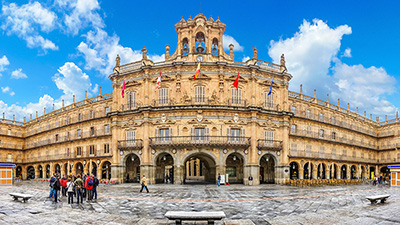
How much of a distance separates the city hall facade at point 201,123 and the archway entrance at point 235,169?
0.14 metres

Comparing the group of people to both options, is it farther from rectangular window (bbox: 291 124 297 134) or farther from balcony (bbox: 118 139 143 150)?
rectangular window (bbox: 291 124 297 134)

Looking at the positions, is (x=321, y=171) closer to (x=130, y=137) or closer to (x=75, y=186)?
(x=130, y=137)

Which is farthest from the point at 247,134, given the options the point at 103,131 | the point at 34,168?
the point at 34,168

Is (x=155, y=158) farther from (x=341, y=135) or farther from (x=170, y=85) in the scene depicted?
(x=341, y=135)

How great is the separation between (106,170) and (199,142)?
1918cm

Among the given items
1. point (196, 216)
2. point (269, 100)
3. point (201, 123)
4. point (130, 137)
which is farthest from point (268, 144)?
point (196, 216)

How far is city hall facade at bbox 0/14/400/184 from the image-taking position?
4034cm

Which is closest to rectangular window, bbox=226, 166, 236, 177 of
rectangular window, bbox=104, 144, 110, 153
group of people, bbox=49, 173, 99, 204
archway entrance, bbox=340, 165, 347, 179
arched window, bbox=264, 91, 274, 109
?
arched window, bbox=264, 91, 274, 109

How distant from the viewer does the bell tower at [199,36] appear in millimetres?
44688

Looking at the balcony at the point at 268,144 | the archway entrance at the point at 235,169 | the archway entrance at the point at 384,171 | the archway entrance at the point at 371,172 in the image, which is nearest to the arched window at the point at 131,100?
the archway entrance at the point at 235,169

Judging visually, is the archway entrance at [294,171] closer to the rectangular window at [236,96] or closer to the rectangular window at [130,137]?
the rectangular window at [236,96]

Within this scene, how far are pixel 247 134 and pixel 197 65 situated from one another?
11668 millimetres

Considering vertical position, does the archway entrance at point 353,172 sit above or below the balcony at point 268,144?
below

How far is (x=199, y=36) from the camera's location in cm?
4603
